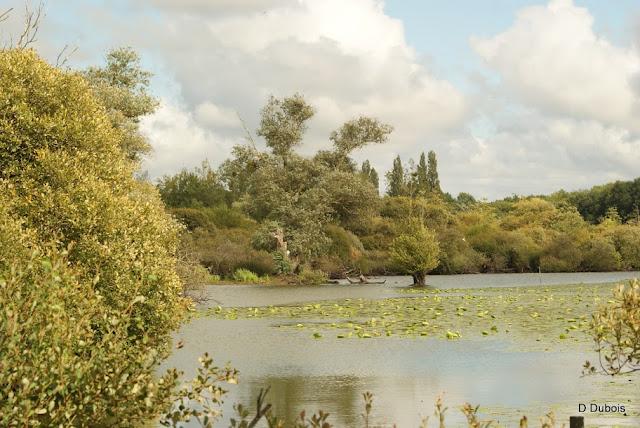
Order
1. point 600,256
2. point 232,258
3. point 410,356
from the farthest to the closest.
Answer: point 600,256 < point 232,258 < point 410,356

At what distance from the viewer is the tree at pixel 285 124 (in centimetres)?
7344

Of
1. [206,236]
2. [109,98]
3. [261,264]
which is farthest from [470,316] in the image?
[206,236]

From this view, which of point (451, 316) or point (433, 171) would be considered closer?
point (451, 316)

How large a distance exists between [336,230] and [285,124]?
412 inches

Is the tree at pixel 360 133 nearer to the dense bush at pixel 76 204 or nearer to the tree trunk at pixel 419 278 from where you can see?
the tree trunk at pixel 419 278

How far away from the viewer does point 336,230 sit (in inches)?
3009

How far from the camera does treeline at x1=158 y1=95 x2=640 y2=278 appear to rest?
2790 inches

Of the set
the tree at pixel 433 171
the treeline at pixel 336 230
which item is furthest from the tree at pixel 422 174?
the treeline at pixel 336 230

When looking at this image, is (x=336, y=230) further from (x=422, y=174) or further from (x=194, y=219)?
(x=422, y=174)

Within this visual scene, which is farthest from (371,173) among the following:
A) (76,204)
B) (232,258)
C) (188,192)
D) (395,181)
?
(76,204)

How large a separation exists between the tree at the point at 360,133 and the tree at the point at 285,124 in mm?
3126

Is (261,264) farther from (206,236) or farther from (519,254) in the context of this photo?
(519,254)

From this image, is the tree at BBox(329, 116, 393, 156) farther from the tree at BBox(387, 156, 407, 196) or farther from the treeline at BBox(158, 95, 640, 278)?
the tree at BBox(387, 156, 407, 196)

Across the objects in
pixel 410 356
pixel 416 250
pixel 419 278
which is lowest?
pixel 410 356
